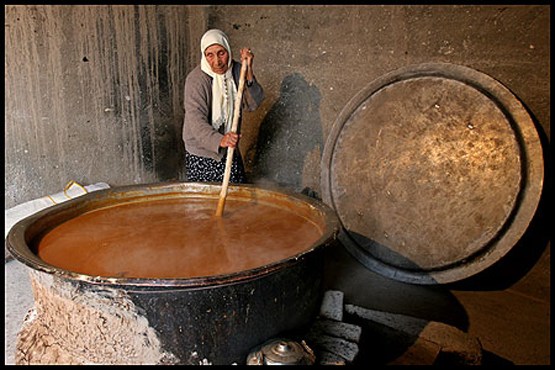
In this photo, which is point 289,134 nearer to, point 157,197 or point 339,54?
point 339,54

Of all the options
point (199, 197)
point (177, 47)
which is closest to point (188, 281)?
point (199, 197)

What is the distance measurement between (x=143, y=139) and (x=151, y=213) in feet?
6.82

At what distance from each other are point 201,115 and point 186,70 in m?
1.71

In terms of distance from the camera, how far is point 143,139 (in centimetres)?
429

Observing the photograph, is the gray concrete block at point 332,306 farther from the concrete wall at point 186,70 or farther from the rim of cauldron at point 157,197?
the concrete wall at point 186,70

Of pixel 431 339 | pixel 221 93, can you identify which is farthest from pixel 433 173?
pixel 221 93

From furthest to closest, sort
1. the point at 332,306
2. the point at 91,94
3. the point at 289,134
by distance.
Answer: the point at 289,134 < the point at 91,94 < the point at 332,306

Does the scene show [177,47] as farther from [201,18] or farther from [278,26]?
[278,26]

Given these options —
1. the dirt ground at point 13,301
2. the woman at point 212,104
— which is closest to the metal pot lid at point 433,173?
the woman at point 212,104

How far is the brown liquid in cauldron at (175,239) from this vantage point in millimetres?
1758

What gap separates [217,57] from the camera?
3.09m

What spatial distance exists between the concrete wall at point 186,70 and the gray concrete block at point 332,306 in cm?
172

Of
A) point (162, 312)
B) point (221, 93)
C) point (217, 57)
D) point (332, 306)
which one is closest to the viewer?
point (162, 312)

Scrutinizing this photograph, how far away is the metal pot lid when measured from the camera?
2588 mm
